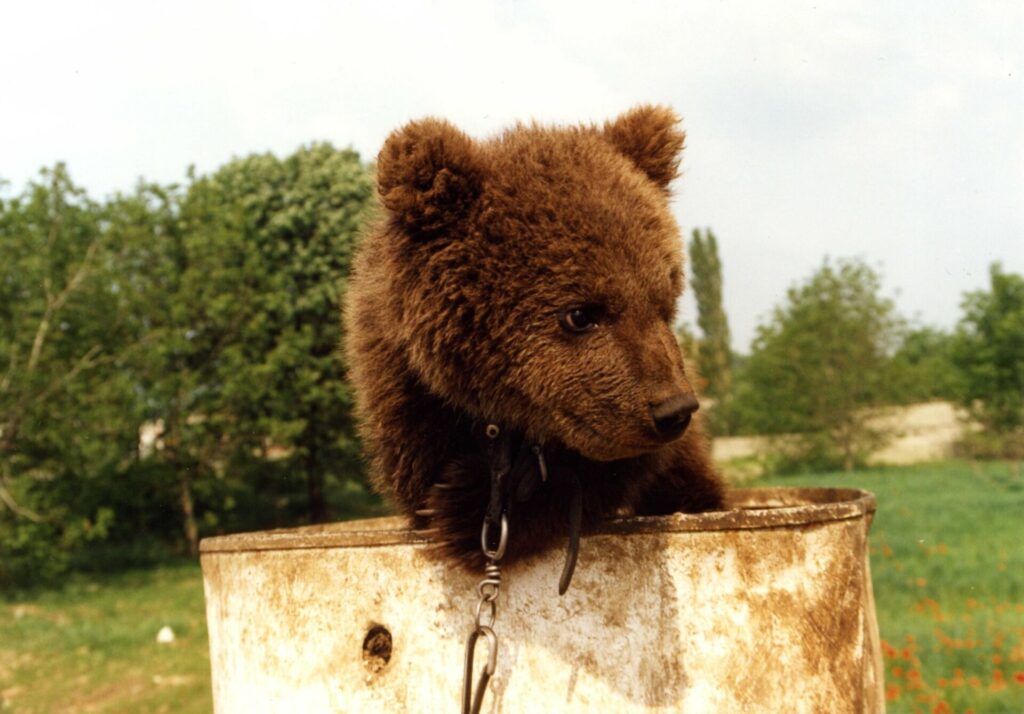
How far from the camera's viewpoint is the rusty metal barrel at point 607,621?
1796 millimetres

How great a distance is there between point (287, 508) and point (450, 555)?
1932 centimetres

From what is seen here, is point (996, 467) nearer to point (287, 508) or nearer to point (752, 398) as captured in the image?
point (752, 398)

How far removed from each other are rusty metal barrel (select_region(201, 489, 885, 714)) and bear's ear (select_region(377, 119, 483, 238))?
2.50 feet

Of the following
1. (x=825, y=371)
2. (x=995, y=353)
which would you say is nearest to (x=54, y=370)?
(x=825, y=371)


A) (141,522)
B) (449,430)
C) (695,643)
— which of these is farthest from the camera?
(141,522)

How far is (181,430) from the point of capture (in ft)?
53.0

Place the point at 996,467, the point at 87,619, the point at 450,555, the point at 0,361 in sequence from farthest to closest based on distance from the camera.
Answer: the point at 996,467, the point at 0,361, the point at 87,619, the point at 450,555

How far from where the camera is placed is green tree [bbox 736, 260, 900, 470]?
23.4 meters

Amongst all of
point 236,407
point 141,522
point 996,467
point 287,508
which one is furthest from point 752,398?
point 141,522

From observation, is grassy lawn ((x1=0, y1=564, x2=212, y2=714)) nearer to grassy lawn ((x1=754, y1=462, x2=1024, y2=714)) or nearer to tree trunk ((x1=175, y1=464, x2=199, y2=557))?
tree trunk ((x1=175, y1=464, x2=199, y2=557))

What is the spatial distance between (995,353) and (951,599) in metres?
16.2

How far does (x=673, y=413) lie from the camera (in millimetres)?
1784

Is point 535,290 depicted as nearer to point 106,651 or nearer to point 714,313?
point 106,651

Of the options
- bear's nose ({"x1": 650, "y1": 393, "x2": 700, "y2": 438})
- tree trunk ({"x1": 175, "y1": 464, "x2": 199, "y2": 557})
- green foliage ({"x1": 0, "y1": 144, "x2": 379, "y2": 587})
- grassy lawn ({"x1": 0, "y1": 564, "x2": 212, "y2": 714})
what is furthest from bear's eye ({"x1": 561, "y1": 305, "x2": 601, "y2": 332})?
tree trunk ({"x1": 175, "y1": 464, "x2": 199, "y2": 557})
